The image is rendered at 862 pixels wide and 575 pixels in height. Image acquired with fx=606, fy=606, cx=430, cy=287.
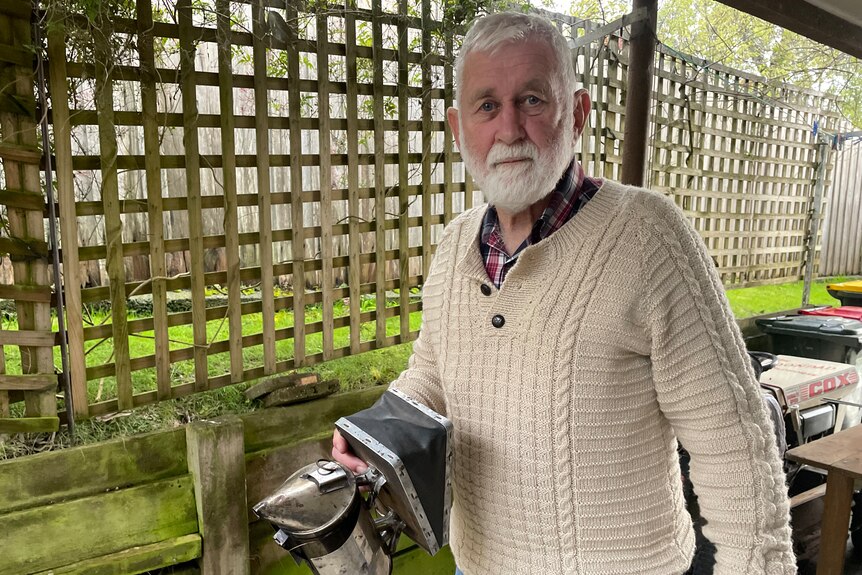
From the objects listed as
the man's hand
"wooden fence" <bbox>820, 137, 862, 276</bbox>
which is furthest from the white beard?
"wooden fence" <bbox>820, 137, 862, 276</bbox>

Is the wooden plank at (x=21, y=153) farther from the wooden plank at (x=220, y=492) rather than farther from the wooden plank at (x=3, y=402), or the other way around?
the wooden plank at (x=220, y=492)

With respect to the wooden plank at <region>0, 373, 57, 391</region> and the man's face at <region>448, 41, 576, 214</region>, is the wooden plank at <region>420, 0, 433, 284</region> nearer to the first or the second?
the wooden plank at <region>0, 373, 57, 391</region>

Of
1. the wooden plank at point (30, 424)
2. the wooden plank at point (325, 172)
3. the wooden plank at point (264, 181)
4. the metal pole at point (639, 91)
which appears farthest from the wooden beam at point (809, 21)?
the wooden plank at point (30, 424)

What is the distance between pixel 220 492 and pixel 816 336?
144 inches

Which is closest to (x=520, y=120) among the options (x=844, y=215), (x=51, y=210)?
(x=51, y=210)

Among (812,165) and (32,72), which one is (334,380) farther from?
(812,165)

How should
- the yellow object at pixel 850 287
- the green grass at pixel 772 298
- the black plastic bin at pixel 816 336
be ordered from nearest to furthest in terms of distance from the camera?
the black plastic bin at pixel 816 336, the yellow object at pixel 850 287, the green grass at pixel 772 298

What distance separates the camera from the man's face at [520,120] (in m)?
1.12

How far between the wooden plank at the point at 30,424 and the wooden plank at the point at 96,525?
257mm

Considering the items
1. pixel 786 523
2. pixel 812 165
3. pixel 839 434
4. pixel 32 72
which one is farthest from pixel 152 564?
pixel 812 165

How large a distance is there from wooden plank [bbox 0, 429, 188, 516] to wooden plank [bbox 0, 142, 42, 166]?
0.91m

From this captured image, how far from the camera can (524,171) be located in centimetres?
113

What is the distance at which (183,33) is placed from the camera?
213cm

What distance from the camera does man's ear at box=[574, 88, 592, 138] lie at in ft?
4.00
